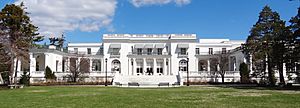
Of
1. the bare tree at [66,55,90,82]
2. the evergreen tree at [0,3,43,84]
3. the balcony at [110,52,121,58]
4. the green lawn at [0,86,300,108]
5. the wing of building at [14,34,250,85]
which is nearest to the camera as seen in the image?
the green lawn at [0,86,300,108]

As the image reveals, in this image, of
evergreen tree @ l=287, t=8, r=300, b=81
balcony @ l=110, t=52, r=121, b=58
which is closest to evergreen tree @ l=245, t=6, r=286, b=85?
evergreen tree @ l=287, t=8, r=300, b=81

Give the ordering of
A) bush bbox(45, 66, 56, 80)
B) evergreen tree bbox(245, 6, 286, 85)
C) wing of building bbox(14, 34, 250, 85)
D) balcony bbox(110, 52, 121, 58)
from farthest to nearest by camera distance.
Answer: balcony bbox(110, 52, 121, 58)
wing of building bbox(14, 34, 250, 85)
bush bbox(45, 66, 56, 80)
evergreen tree bbox(245, 6, 286, 85)

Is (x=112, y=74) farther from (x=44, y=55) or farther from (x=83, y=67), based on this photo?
(x=44, y=55)

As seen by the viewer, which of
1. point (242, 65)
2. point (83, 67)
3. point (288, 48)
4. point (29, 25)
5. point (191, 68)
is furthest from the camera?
point (191, 68)

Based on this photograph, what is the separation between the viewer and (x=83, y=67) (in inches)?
2140

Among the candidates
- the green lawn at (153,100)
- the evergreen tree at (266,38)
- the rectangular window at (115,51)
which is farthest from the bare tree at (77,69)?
the green lawn at (153,100)

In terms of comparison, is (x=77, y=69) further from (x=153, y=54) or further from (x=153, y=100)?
(x=153, y=100)

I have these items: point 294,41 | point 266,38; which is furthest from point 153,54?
point 294,41

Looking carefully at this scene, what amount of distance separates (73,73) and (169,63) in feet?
77.3

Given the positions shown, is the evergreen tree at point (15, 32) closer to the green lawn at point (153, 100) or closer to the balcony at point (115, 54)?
the green lawn at point (153, 100)

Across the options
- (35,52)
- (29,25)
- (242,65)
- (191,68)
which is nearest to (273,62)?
(242,65)

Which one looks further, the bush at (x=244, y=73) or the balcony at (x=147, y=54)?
the balcony at (x=147, y=54)

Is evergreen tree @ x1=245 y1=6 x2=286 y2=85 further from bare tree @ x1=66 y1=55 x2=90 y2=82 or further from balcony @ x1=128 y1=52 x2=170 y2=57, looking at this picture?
balcony @ x1=128 y1=52 x2=170 y2=57

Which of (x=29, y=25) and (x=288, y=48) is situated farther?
(x=29, y=25)
